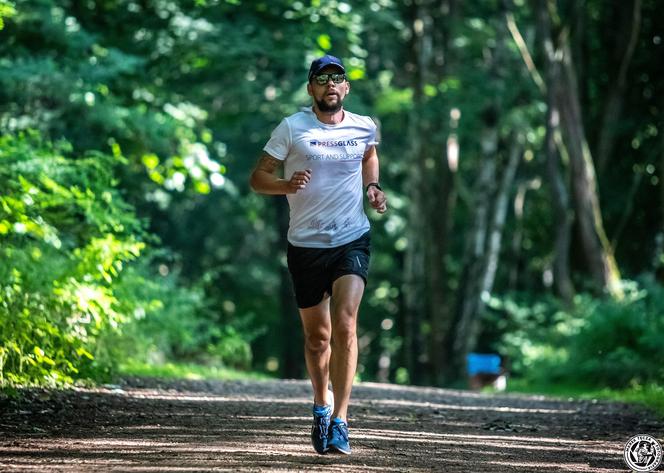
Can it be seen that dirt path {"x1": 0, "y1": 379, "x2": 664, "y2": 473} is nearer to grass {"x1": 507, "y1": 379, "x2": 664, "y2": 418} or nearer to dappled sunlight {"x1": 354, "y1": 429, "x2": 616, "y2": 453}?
dappled sunlight {"x1": 354, "y1": 429, "x2": 616, "y2": 453}

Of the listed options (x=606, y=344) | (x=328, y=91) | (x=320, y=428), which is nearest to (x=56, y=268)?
(x=328, y=91)

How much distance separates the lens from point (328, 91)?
325 inches

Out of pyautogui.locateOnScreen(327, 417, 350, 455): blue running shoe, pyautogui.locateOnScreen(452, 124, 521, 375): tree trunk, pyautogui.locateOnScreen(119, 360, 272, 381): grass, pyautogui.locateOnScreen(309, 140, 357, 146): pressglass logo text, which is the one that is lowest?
pyautogui.locateOnScreen(452, 124, 521, 375): tree trunk

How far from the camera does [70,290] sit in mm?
10336

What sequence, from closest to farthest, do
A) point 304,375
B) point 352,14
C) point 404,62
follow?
point 352,14 < point 304,375 < point 404,62

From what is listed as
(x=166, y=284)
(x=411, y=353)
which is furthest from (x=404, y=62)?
(x=166, y=284)

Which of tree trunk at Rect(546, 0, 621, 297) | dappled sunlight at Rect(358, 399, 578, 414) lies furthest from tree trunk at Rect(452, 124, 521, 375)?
dappled sunlight at Rect(358, 399, 578, 414)

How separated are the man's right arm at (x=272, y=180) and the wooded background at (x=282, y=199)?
5.41 feet

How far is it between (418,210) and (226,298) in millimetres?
10650

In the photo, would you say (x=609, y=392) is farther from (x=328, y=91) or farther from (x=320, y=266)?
(x=328, y=91)

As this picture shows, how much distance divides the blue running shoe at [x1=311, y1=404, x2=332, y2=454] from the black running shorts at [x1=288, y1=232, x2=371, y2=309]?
2.26 feet

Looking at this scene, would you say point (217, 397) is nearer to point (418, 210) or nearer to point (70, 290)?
point (70, 290)

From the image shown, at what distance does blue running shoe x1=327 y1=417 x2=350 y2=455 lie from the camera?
7.82 m

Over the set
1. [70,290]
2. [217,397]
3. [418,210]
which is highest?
[70,290]
